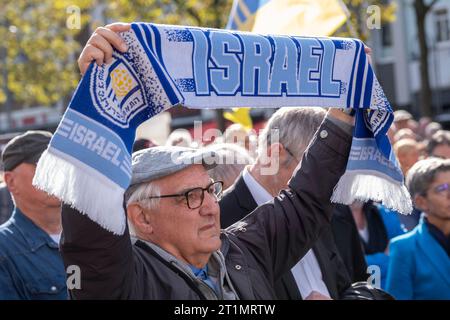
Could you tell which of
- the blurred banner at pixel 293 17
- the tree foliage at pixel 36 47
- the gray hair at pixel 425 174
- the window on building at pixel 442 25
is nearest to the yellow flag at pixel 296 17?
the blurred banner at pixel 293 17

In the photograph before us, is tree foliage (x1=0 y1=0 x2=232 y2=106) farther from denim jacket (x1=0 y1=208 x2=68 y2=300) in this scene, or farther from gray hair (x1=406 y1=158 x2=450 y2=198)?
denim jacket (x1=0 y1=208 x2=68 y2=300)

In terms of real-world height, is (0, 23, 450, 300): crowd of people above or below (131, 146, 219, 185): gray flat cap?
below

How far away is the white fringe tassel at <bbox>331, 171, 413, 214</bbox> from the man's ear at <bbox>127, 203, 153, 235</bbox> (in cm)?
79

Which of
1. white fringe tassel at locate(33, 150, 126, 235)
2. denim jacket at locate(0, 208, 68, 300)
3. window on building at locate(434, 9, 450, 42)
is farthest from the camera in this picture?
window on building at locate(434, 9, 450, 42)

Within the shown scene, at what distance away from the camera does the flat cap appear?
457 cm

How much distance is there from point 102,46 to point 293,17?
3.59m

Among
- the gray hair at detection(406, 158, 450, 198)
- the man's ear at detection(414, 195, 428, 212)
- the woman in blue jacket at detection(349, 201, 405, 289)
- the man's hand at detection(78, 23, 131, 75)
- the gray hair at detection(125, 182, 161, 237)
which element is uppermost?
the man's hand at detection(78, 23, 131, 75)

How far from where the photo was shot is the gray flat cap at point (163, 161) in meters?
3.18

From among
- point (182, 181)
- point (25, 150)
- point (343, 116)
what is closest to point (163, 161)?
point (182, 181)

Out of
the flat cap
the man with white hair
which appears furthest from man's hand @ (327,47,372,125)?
the flat cap

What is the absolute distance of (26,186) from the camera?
4.48 m

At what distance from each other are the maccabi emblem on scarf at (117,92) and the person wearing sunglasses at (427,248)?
2698 mm

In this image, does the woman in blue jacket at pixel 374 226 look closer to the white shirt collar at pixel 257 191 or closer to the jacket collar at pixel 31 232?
the white shirt collar at pixel 257 191

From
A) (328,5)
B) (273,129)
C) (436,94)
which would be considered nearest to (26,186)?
(273,129)
